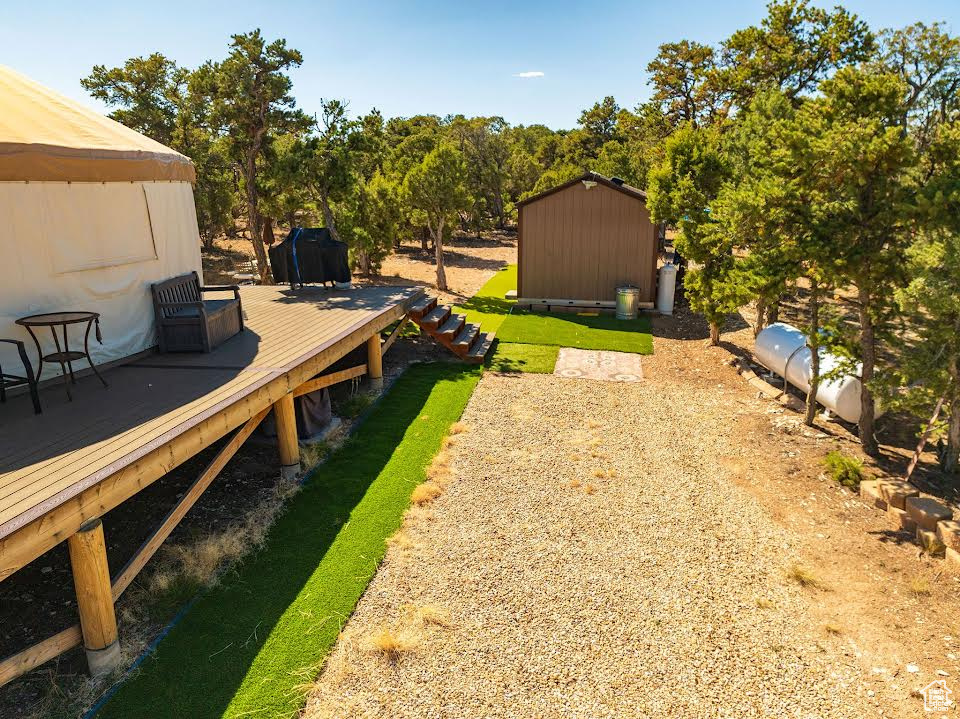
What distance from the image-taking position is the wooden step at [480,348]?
522 inches

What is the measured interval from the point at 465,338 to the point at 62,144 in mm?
8526

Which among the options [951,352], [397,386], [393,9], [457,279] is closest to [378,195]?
[457,279]

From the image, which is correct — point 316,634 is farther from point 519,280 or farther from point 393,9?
point 393,9

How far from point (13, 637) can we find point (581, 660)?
505cm

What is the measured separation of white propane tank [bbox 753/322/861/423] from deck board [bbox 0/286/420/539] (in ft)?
27.0

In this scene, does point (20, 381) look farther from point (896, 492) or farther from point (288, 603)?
point (896, 492)

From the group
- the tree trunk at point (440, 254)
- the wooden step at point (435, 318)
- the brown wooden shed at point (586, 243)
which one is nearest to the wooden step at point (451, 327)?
the wooden step at point (435, 318)

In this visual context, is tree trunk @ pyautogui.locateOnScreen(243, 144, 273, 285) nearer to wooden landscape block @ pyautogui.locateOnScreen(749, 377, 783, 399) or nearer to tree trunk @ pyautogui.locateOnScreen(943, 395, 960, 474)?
wooden landscape block @ pyautogui.locateOnScreen(749, 377, 783, 399)

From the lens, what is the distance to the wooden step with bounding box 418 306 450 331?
12.8 m

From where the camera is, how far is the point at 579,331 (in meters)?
16.5

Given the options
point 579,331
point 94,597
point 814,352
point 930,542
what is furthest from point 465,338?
point 94,597

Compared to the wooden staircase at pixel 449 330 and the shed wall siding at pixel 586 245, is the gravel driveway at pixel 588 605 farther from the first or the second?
the shed wall siding at pixel 586 245

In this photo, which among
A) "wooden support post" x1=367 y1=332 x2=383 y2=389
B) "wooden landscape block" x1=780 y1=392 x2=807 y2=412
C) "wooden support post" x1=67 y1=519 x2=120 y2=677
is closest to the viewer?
"wooden support post" x1=67 y1=519 x2=120 y2=677

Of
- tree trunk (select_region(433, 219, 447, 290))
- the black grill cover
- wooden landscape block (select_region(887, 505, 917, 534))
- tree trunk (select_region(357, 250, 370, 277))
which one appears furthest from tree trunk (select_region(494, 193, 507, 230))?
wooden landscape block (select_region(887, 505, 917, 534))
